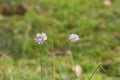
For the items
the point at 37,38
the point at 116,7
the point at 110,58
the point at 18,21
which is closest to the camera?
the point at 37,38

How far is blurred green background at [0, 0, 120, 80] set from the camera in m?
3.59

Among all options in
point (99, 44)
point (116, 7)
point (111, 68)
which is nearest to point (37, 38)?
point (111, 68)

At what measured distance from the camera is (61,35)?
434cm

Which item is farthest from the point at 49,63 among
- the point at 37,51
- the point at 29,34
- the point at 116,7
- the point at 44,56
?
the point at 116,7

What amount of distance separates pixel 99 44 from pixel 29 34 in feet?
2.26

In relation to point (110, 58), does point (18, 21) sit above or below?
above

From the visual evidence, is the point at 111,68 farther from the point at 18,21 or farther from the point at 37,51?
the point at 18,21

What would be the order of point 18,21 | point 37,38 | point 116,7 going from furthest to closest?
point 116,7, point 18,21, point 37,38

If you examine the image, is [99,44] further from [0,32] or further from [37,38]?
[37,38]

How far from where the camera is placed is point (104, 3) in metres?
5.13

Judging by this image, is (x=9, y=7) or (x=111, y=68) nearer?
(x=111, y=68)

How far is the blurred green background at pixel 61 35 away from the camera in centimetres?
359

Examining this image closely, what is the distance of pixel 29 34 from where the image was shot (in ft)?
14.2

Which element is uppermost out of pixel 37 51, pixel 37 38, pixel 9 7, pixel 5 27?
pixel 9 7
